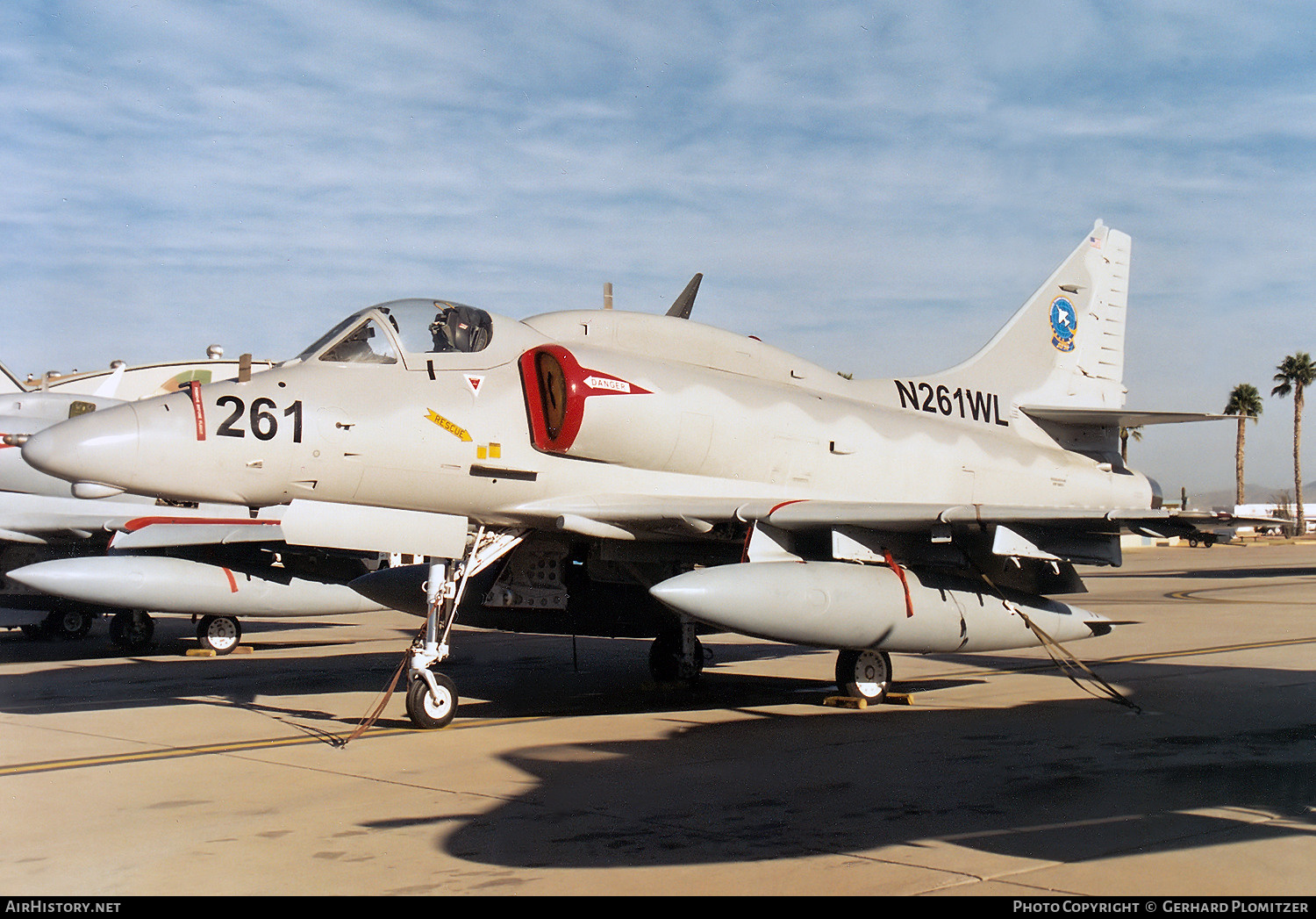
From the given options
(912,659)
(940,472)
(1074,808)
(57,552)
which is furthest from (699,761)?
(57,552)

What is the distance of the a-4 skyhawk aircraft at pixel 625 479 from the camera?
340 inches

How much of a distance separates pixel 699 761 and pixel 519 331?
4.06 m

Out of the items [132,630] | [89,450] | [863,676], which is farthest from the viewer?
[132,630]

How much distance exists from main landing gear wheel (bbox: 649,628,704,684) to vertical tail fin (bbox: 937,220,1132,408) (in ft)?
14.1

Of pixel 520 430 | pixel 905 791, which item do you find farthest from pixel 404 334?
pixel 905 791

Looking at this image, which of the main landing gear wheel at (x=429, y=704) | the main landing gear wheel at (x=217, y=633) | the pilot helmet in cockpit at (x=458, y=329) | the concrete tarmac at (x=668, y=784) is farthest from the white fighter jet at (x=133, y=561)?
the pilot helmet in cockpit at (x=458, y=329)

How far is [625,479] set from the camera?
981cm

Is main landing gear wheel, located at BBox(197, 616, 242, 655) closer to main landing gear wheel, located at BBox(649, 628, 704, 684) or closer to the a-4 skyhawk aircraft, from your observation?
the a-4 skyhawk aircraft

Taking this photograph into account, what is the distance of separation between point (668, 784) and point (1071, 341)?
357 inches

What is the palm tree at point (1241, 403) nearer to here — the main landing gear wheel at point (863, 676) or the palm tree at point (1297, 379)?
the palm tree at point (1297, 379)

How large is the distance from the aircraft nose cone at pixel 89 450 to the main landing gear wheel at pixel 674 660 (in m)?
5.94

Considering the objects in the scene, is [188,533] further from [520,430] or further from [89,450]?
[520,430]

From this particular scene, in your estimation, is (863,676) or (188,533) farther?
(188,533)

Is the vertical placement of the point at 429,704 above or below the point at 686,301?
below
